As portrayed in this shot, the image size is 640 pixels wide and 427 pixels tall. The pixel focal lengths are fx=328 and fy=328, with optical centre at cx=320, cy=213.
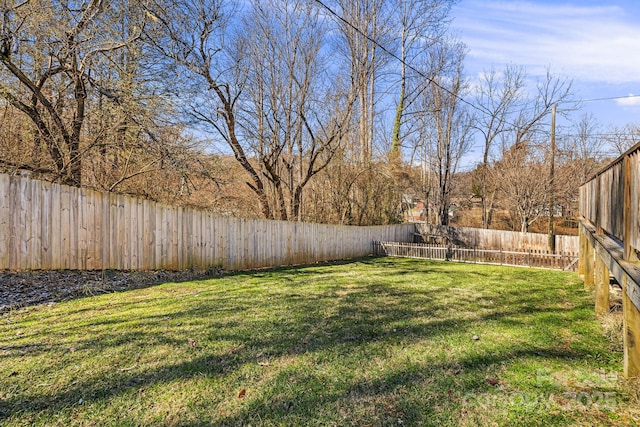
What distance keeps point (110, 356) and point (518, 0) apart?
11895 mm

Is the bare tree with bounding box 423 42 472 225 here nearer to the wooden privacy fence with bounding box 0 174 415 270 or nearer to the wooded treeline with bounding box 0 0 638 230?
the wooded treeline with bounding box 0 0 638 230

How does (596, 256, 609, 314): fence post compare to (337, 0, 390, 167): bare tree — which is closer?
(596, 256, 609, 314): fence post

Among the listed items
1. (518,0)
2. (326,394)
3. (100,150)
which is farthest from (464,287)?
(518,0)

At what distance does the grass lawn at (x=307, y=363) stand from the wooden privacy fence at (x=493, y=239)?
9168 millimetres

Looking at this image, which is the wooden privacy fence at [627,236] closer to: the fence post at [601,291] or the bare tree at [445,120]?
the fence post at [601,291]

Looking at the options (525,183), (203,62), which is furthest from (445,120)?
(203,62)

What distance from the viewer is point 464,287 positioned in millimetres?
6137

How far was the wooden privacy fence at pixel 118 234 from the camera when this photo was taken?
489cm

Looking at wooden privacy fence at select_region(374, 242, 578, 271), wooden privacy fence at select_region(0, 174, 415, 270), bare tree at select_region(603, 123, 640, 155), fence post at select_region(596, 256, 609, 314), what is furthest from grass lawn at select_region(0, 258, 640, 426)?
bare tree at select_region(603, 123, 640, 155)

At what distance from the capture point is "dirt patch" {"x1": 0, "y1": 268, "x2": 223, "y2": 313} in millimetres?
4535

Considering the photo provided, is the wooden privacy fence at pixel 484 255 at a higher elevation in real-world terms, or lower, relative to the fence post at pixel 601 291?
lower

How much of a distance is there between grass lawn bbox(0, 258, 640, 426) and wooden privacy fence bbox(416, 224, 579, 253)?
9168 mm

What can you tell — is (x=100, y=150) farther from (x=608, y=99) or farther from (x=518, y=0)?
(x=608, y=99)

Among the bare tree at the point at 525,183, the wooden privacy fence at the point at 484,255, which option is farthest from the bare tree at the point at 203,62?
the bare tree at the point at 525,183
